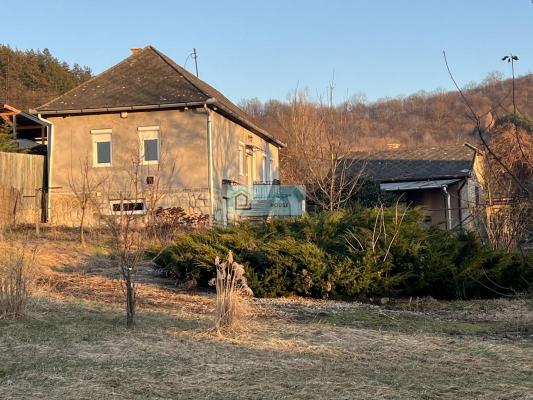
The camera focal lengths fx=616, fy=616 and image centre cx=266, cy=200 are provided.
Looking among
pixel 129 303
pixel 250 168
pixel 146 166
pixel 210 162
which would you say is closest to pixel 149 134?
pixel 146 166

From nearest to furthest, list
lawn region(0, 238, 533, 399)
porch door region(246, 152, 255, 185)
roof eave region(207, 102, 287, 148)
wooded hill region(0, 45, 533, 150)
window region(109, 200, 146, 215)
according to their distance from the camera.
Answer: lawn region(0, 238, 533, 399) → window region(109, 200, 146, 215) → roof eave region(207, 102, 287, 148) → porch door region(246, 152, 255, 185) → wooded hill region(0, 45, 533, 150)

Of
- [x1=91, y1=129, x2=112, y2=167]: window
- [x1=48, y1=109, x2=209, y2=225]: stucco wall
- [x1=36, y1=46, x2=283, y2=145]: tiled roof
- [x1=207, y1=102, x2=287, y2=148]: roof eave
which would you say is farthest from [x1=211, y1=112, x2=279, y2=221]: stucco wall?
[x1=91, y1=129, x2=112, y2=167]: window

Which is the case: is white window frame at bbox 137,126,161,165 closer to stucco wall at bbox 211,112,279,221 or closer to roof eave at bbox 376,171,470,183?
stucco wall at bbox 211,112,279,221

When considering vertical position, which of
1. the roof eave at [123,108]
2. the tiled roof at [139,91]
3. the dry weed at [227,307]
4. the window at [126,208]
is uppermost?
the tiled roof at [139,91]

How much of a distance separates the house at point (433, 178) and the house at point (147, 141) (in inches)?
273

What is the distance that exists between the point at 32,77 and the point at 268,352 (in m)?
45.2

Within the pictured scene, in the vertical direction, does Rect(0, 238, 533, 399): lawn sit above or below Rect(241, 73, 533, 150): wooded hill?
below

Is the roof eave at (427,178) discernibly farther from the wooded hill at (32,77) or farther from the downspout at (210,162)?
the wooded hill at (32,77)

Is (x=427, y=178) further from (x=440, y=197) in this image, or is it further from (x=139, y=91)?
(x=139, y=91)

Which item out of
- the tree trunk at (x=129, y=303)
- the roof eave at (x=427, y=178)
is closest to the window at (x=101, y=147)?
the roof eave at (x=427, y=178)

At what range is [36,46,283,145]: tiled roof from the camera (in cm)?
2141

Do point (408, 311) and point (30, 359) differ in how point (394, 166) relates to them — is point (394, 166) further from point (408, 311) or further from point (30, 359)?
point (30, 359)

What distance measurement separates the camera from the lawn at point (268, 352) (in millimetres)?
4797

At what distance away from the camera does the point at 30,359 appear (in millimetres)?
5707
